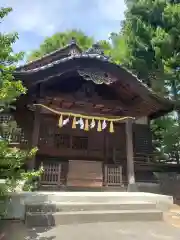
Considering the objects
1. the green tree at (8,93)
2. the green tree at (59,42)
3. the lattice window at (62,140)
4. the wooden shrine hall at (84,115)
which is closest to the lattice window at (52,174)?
the wooden shrine hall at (84,115)

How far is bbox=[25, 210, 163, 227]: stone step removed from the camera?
580 centimetres

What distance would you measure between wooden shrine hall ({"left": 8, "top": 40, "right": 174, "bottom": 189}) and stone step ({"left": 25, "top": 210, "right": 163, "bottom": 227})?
3.23m

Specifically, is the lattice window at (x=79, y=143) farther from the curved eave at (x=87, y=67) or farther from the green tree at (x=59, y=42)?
the green tree at (x=59, y=42)

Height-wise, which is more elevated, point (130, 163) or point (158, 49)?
point (158, 49)

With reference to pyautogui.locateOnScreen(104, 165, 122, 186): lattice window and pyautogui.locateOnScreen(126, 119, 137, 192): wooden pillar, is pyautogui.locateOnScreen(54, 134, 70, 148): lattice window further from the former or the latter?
pyautogui.locateOnScreen(126, 119, 137, 192): wooden pillar

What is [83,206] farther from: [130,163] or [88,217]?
[130,163]

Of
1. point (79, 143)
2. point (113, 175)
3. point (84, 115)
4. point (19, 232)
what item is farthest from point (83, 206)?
point (79, 143)

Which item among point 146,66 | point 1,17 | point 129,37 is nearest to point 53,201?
point 1,17

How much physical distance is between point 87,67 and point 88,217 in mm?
6190

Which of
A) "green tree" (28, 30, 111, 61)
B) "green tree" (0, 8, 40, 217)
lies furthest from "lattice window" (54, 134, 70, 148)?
"green tree" (28, 30, 111, 61)

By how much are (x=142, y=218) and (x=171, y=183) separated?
749 cm

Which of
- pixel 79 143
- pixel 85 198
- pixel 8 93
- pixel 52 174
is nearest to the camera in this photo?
pixel 8 93

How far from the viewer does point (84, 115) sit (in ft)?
34.3

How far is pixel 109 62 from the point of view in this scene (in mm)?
10188
